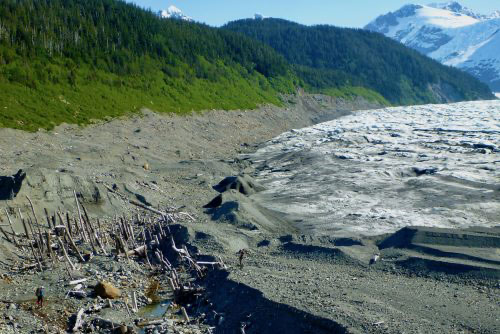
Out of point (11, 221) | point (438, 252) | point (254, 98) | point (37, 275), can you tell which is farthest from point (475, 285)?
point (254, 98)

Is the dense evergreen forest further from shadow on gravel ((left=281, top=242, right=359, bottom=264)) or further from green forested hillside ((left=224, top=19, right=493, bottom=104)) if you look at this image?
shadow on gravel ((left=281, top=242, right=359, bottom=264))

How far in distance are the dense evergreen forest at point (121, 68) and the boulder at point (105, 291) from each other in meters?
32.0

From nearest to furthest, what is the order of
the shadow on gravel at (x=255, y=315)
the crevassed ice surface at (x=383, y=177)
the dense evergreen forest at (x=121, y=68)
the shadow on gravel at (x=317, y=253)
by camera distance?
1. the shadow on gravel at (x=255, y=315)
2. the shadow on gravel at (x=317, y=253)
3. the crevassed ice surface at (x=383, y=177)
4. the dense evergreen forest at (x=121, y=68)

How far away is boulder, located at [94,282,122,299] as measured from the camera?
1922cm

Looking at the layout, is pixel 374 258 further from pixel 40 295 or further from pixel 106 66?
pixel 106 66

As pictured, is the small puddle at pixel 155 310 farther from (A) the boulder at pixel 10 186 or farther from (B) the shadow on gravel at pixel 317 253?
(A) the boulder at pixel 10 186

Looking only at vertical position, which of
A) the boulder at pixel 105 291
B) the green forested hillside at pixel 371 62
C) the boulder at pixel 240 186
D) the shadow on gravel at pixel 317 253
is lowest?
the boulder at pixel 105 291

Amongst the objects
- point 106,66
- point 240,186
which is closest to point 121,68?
point 106,66

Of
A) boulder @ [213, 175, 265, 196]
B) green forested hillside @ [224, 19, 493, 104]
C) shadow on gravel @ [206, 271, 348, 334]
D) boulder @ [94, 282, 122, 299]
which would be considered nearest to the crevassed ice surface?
boulder @ [213, 175, 265, 196]

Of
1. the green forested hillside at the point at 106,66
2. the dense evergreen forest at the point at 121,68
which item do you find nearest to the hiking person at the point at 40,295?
the green forested hillside at the point at 106,66

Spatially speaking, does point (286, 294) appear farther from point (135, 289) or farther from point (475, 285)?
point (475, 285)

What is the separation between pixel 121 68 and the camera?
73.6 meters

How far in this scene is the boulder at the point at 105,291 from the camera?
1922 cm

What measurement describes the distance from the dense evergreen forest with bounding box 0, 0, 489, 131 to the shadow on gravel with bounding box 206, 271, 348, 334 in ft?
115
